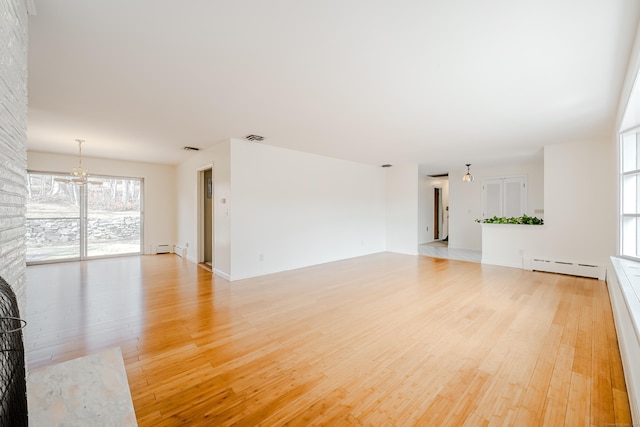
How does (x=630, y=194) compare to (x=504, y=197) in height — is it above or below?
below

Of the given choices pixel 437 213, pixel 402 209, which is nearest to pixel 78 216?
pixel 402 209

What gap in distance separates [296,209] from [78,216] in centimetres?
547

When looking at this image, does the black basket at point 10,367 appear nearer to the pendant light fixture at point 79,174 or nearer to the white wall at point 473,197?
the pendant light fixture at point 79,174

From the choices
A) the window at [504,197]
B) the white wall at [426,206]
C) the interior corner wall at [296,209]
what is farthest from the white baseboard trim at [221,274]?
the window at [504,197]

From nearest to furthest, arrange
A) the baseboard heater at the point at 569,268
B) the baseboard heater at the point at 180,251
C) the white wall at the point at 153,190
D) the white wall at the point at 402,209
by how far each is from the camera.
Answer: the baseboard heater at the point at 569,268
the white wall at the point at 153,190
the baseboard heater at the point at 180,251
the white wall at the point at 402,209

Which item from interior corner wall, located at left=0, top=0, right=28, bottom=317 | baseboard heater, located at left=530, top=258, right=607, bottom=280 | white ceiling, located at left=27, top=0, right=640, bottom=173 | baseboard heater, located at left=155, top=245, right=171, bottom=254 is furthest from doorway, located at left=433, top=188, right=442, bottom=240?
interior corner wall, located at left=0, top=0, right=28, bottom=317

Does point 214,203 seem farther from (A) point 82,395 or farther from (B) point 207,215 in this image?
(A) point 82,395

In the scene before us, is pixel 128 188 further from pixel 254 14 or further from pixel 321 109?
pixel 254 14

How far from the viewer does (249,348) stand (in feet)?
7.91

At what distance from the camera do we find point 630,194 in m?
3.36

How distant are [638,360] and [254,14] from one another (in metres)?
3.09

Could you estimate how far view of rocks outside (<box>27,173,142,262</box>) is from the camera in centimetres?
600

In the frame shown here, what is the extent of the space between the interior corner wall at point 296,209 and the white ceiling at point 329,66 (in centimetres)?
98

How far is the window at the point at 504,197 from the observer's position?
24.1 feet
